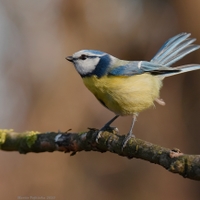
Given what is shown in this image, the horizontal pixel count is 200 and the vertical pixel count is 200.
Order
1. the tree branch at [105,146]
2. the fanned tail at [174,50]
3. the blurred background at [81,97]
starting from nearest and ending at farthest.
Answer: the tree branch at [105,146] → the fanned tail at [174,50] → the blurred background at [81,97]

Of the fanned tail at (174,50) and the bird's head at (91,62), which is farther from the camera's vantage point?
the fanned tail at (174,50)

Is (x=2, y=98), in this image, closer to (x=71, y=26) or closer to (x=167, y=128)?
(x=71, y=26)

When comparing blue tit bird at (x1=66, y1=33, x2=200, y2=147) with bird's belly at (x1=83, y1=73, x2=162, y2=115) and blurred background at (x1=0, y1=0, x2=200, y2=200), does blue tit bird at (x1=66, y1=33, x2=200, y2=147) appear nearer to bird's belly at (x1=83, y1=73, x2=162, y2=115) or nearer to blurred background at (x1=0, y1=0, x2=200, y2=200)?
bird's belly at (x1=83, y1=73, x2=162, y2=115)

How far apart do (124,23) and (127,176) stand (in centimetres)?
197

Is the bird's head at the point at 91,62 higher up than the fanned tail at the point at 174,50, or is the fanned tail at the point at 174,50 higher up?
the fanned tail at the point at 174,50

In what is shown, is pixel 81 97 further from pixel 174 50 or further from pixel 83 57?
pixel 83 57

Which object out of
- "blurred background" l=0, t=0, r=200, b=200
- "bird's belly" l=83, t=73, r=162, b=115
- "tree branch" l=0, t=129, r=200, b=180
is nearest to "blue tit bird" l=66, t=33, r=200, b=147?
"bird's belly" l=83, t=73, r=162, b=115

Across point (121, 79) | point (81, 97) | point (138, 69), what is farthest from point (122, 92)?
point (81, 97)

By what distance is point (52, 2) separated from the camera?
457 cm

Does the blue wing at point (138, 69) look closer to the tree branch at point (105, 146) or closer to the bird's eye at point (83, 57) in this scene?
the bird's eye at point (83, 57)

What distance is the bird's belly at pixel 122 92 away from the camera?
1.97 meters

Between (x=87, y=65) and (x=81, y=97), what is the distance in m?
2.34

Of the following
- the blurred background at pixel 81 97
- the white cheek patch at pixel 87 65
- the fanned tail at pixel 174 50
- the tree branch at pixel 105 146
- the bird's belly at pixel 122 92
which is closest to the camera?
the tree branch at pixel 105 146

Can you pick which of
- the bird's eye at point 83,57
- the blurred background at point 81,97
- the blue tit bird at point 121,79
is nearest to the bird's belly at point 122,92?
the blue tit bird at point 121,79
